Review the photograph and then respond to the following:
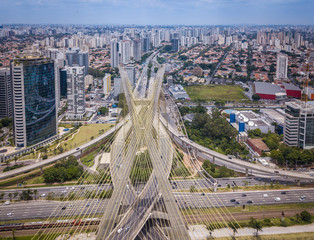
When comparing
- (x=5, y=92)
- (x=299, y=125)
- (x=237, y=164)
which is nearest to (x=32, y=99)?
(x=5, y=92)

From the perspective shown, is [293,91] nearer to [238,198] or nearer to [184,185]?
[238,198]

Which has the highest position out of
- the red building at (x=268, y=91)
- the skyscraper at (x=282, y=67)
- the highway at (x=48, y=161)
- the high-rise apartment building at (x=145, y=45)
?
the high-rise apartment building at (x=145, y=45)

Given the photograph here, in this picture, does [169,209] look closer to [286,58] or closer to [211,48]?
[286,58]

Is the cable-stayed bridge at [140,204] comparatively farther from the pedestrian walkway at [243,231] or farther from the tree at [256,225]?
the tree at [256,225]

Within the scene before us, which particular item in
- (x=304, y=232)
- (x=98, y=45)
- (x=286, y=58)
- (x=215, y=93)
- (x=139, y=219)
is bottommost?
(x=304, y=232)

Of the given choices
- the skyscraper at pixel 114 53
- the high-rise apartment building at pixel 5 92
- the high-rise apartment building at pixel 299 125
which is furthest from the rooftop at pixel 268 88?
the high-rise apartment building at pixel 5 92

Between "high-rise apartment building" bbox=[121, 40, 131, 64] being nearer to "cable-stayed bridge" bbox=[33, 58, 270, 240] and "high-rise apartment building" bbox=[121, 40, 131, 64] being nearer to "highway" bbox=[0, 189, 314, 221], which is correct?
→ "cable-stayed bridge" bbox=[33, 58, 270, 240]

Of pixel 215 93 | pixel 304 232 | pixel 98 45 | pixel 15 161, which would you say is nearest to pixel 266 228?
pixel 304 232
